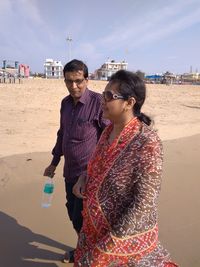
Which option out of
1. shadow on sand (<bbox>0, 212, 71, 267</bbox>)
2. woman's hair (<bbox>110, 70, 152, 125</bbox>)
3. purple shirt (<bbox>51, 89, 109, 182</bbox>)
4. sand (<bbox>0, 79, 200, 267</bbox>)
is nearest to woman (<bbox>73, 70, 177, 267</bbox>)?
woman's hair (<bbox>110, 70, 152, 125</bbox>)

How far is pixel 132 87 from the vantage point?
1748mm

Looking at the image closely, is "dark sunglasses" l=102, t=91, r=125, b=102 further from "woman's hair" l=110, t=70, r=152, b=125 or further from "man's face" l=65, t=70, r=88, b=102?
"man's face" l=65, t=70, r=88, b=102

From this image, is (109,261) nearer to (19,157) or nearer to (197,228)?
(197,228)

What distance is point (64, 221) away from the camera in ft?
13.5

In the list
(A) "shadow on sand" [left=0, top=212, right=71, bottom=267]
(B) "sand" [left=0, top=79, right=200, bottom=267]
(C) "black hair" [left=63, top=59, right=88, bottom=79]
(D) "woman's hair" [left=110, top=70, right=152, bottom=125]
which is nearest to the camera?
(D) "woman's hair" [left=110, top=70, right=152, bottom=125]

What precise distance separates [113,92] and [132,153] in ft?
1.18

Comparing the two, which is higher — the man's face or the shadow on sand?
the man's face

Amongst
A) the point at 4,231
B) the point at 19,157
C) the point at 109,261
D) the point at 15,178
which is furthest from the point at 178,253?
the point at 19,157

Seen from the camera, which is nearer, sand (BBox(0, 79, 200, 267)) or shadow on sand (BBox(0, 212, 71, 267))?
shadow on sand (BBox(0, 212, 71, 267))

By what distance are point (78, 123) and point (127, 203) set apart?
4.06 ft

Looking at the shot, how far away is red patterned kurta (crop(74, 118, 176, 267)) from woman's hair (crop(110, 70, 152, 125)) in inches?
3.0

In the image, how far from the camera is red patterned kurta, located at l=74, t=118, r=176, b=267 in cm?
155

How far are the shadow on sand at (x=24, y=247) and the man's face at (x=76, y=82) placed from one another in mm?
1709

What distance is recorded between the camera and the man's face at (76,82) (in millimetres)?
2719
